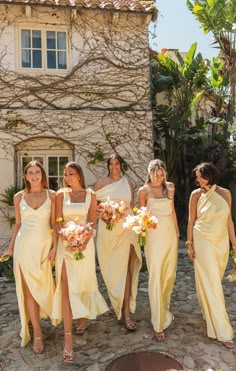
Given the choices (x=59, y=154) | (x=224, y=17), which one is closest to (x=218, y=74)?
(x=224, y=17)

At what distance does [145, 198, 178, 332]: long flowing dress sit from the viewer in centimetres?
457

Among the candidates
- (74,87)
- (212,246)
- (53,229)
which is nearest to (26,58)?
(74,87)

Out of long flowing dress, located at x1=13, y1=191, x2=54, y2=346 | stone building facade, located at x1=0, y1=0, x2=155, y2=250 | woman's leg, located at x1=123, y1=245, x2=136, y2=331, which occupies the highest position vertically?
stone building facade, located at x1=0, y1=0, x2=155, y2=250

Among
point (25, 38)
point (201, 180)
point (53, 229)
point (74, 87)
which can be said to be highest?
point (25, 38)

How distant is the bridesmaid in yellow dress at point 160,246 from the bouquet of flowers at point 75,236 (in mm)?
986

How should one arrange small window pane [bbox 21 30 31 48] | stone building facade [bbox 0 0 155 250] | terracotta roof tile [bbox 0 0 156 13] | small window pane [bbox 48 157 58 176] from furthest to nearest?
small window pane [bbox 48 157 58 176]
small window pane [bbox 21 30 31 48]
stone building facade [bbox 0 0 155 250]
terracotta roof tile [bbox 0 0 156 13]

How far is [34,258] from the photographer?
4273 mm

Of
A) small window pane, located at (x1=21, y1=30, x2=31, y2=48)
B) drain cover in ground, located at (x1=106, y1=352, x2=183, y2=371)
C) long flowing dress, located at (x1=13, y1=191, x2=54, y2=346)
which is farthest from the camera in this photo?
small window pane, located at (x1=21, y1=30, x2=31, y2=48)

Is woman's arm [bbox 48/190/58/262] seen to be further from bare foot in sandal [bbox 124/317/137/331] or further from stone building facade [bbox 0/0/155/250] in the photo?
stone building facade [bbox 0/0/155/250]

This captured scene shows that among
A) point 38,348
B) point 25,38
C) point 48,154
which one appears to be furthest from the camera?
point 48,154

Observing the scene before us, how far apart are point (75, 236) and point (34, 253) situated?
62 cm

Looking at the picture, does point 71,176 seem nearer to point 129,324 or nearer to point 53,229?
point 53,229

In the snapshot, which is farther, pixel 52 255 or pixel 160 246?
pixel 160 246

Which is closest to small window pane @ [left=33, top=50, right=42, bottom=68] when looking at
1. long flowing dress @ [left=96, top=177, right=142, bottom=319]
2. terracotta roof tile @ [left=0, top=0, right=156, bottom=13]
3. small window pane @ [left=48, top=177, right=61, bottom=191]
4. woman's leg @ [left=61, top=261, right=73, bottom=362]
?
terracotta roof tile @ [left=0, top=0, right=156, bottom=13]
